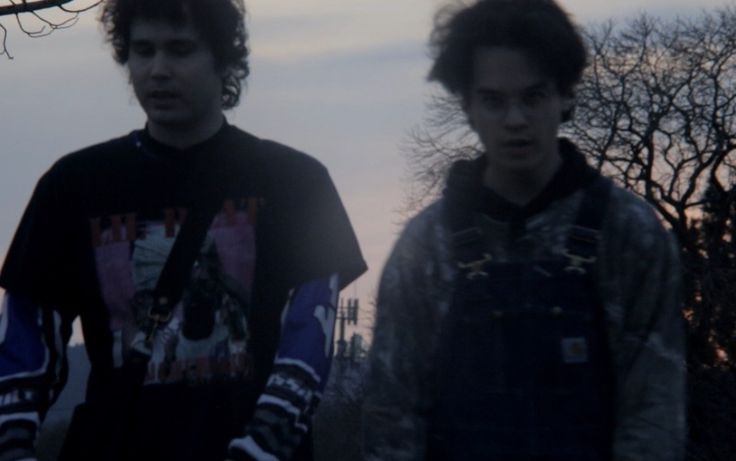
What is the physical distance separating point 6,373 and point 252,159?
874 millimetres

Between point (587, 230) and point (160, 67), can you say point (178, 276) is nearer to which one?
point (160, 67)

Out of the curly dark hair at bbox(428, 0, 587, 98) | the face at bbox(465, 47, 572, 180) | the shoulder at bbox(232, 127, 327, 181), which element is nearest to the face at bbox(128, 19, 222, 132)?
the shoulder at bbox(232, 127, 327, 181)

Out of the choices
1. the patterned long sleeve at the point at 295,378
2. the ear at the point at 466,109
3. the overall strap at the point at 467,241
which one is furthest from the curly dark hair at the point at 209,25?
the overall strap at the point at 467,241

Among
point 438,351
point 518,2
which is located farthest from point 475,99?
point 438,351

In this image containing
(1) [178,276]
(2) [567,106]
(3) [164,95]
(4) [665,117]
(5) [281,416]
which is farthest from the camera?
(4) [665,117]

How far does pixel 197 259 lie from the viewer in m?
5.22

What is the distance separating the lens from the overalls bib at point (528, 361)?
14.0ft

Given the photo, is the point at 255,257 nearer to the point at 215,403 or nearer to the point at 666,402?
the point at 215,403

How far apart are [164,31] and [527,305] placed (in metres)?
1.56

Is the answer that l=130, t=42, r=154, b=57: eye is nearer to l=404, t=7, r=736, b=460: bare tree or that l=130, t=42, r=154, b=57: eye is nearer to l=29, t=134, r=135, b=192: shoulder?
l=29, t=134, r=135, b=192: shoulder

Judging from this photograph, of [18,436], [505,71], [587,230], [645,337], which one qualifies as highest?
[505,71]

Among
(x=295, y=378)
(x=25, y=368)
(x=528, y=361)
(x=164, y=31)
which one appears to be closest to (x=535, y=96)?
(x=528, y=361)

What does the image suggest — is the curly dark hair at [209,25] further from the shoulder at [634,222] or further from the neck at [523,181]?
the shoulder at [634,222]

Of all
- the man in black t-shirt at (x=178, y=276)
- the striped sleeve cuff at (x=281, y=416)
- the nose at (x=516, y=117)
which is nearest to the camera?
the nose at (x=516, y=117)
